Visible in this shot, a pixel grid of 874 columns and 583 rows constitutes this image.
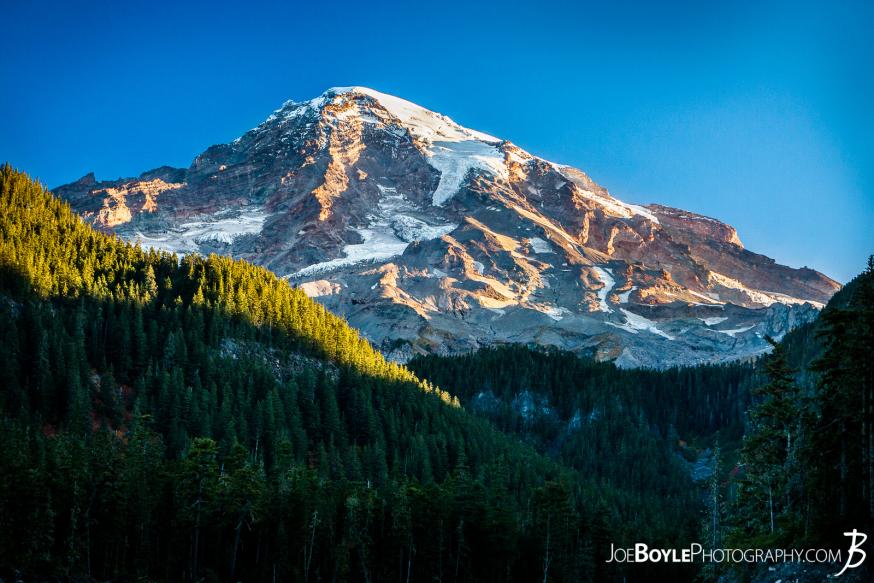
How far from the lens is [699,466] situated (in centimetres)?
19138

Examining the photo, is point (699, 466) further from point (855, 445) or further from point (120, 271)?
point (855, 445)

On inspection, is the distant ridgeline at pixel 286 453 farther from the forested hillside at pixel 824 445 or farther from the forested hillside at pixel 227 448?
the forested hillside at pixel 227 448

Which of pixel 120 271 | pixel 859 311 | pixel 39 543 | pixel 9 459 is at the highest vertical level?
pixel 120 271

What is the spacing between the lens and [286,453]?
97062 millimetres

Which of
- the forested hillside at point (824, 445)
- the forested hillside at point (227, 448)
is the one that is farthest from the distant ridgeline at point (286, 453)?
the forested hillside at point (227, 448)

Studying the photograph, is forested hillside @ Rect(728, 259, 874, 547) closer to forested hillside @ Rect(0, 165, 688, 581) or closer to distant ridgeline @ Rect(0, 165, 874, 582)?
distant ridgeline @ Rect(0, 165, 874, 582)

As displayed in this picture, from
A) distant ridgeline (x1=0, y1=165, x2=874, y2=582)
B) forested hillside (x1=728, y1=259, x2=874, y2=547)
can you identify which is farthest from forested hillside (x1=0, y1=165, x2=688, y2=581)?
forested hillside (x1=728, y1=259, x2=874, y2=547)

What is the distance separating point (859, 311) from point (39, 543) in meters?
48.6

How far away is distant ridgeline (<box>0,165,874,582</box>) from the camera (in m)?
51.2

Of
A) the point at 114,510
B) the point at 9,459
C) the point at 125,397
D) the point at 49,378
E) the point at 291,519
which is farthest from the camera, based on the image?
the point at 125,397

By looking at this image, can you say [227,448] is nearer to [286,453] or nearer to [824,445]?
[286,453]

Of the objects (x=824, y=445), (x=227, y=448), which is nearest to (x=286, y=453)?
(x=227, y=448)

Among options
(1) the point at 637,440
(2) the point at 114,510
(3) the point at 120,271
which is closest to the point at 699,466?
(1) the point at 637,440

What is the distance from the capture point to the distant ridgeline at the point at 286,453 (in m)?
51.2
